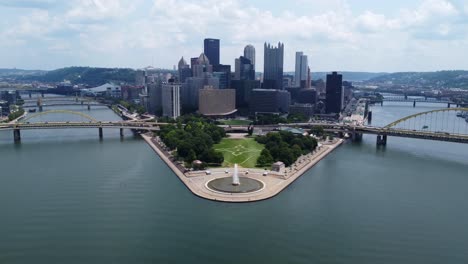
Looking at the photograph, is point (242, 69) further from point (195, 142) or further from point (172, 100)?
point (195, 142)

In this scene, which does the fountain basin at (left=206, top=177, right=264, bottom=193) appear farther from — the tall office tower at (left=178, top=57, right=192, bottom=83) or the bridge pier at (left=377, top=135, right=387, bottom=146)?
the tall office tower at (left=178, top=57, right=192, bottom=83)

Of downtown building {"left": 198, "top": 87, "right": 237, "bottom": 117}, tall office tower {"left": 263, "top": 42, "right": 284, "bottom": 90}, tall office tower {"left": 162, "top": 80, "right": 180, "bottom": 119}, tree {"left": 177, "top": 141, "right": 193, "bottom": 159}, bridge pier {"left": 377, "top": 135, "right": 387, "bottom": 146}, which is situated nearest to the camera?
tree {"left": 177, "top": 141, "right": 193, "bottom": 159}

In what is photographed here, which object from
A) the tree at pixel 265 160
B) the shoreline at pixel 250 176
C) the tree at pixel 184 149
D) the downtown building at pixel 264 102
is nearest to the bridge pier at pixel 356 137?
the shoreline at pixel 250 176

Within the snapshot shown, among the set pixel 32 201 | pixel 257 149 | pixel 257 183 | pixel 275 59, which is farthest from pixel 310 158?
pixel 275 59

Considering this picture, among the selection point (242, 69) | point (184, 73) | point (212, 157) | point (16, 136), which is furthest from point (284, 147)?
point (184, 73)

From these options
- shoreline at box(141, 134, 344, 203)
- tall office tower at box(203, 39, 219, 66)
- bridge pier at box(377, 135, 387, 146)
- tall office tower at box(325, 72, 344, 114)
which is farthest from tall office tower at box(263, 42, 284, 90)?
shoreline at box(141, 134, 344, 203)

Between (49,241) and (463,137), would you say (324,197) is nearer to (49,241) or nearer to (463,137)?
(49,241)

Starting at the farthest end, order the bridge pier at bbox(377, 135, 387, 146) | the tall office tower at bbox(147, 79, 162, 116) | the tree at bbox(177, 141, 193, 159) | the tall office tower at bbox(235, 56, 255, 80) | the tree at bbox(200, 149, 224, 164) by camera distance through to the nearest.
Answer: the tall office tower at bbox(235, 56, 255, 80)
the tall office tower at bbox(147, 79, 162, 116)
the bridge pier at bbox(377, 135, 387, 146)
the tree at bbox(177, 141, 193, 159)
the tree at bbox(200, 149, 224, 164)
